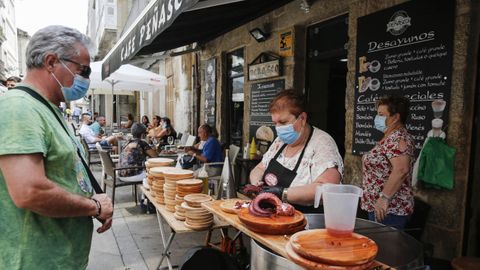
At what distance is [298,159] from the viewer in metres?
2.40

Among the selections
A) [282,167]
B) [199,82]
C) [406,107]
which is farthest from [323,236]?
[199,82]

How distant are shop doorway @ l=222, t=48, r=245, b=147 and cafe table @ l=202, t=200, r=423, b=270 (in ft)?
16.9

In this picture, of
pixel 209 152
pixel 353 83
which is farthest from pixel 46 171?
pixel 209 152

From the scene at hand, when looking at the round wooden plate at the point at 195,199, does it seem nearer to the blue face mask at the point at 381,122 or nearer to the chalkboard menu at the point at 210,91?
the blue face mask at the point at 381,122

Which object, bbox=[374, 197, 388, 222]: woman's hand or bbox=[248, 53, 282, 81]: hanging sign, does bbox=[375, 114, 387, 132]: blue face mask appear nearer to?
bbox=[374, 197, 388, 222]: woman's hand

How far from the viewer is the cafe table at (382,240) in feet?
5.27

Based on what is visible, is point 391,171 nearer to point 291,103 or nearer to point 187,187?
point 291,103

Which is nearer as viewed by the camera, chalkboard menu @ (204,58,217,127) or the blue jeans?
the blue jeans

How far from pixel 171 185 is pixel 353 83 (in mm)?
2544

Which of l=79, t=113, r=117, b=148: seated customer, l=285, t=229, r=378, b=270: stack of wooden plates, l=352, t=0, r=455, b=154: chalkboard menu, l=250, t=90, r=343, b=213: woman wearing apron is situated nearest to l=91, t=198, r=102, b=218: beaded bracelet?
l=285, t=229, r=378, b=270: stack of wooden plates

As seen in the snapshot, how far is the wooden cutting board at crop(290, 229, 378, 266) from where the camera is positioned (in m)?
1.24

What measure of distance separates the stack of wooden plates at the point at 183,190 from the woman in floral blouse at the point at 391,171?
1.53 metres

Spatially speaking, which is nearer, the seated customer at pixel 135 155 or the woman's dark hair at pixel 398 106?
the woman's dark hair at pixel 398 106

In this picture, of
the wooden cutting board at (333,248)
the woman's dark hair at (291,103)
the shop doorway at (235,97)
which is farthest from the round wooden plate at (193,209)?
the shop doorway at (235,97)
